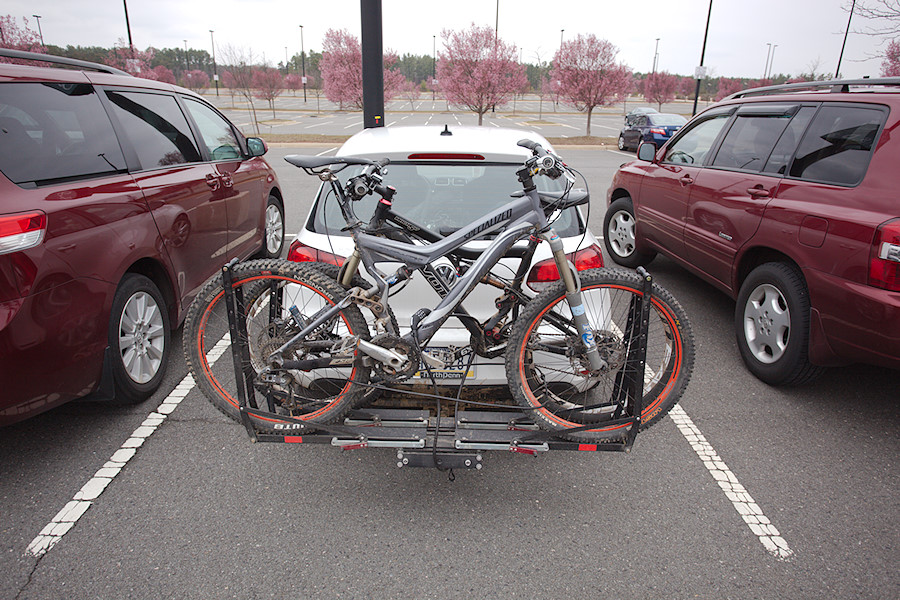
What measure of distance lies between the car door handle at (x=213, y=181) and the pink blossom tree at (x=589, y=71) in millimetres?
23613

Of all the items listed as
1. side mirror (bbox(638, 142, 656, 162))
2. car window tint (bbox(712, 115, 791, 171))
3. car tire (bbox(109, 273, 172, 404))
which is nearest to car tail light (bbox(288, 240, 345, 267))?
car tire (bbox(109, 273, 172, 404))

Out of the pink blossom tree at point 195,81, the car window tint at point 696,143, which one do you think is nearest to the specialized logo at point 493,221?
the car window tint at point 696,143

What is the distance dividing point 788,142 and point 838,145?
1.51 feet

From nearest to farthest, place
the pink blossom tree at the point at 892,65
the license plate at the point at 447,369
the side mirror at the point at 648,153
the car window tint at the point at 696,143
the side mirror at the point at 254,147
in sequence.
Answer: the license plate at the point at 447,369, the car window tint at the point at 696,143, the side mirror at the point at 254,147, the side mirror at the point at 648,153, the pink blossom tree at the point at 892,65

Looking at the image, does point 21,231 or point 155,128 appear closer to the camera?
point 21,231

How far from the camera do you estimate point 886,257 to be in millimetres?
2904

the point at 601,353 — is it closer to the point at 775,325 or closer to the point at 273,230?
the point at 775,325

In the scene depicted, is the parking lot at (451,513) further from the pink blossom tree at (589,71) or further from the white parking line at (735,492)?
the pink blossom tree at (589,71)

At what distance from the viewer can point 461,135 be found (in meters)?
3.32

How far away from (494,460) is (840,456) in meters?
1.92

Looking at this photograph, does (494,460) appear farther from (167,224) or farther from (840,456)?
(167,224)

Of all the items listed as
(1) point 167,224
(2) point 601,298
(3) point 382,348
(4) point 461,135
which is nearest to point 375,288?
(3) point 382,348

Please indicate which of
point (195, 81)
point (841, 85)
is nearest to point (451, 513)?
point (841, 85)

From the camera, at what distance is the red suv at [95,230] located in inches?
101
